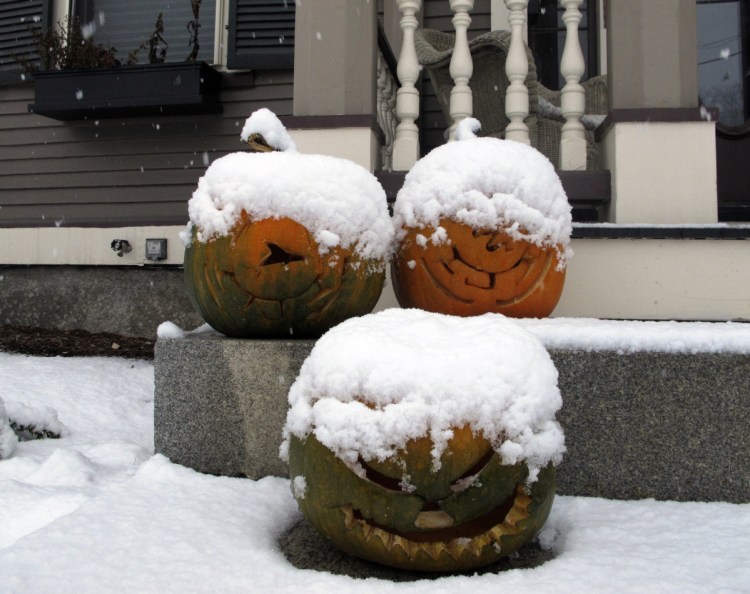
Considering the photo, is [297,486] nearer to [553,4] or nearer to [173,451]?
[173,451]

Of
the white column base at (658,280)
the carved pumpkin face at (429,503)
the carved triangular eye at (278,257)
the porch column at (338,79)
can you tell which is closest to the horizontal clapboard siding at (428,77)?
the porch column at (338,79)

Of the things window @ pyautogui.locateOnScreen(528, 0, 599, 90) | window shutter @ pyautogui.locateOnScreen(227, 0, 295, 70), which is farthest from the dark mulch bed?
window @ pyautogui.locateOnScreen(528, 0, 599, 90)

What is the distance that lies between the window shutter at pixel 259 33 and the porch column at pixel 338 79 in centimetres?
215

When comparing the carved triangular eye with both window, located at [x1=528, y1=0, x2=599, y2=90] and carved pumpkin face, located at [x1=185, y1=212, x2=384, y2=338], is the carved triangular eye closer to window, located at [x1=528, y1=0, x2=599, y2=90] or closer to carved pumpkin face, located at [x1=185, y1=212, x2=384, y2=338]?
carved pumpkin face, located at [x1=185, y1=212, x2=384, y2=338]

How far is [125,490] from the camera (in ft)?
5.41

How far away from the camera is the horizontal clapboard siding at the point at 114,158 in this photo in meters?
5.04

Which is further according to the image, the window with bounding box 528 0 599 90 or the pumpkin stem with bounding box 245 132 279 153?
the window with bounding box 528 0 599 90

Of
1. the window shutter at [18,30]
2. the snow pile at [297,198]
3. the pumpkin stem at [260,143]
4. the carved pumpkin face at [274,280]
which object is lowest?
the carved pumpkin face at [274,280]

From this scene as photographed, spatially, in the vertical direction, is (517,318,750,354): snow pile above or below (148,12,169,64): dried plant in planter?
below

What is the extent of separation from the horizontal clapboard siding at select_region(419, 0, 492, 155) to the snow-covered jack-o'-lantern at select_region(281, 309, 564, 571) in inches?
144

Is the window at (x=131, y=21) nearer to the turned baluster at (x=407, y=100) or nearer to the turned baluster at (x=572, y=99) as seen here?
the turned baluster at (x=407, y=100)

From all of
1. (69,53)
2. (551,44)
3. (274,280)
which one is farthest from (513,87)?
(69,53)

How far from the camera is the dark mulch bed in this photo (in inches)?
170

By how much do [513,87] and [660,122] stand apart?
2.37ft
